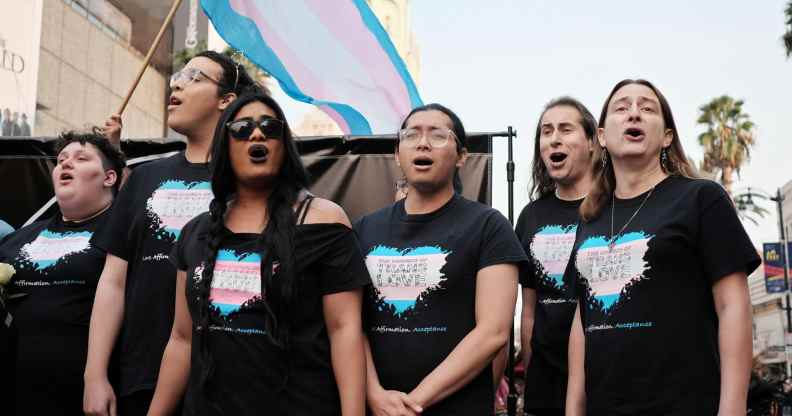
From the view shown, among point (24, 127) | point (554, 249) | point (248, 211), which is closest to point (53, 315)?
point (248, 211)

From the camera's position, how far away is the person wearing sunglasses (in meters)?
2.79

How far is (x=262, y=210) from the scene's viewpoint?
3.11 m

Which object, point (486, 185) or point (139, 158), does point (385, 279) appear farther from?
point (139, 158)

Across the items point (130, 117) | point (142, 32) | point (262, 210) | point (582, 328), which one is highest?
point (142, 32)

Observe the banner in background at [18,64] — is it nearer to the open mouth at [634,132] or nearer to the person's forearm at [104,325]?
the person's forearm at [104,325]

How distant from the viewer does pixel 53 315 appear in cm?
395

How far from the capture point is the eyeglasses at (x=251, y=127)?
121 inches

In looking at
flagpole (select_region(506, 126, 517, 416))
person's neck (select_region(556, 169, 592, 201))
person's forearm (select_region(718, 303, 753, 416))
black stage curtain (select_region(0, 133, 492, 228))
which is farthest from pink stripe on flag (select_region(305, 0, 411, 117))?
person's forearm (select_region(718, 303, 753, 416))

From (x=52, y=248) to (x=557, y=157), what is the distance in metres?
2.68

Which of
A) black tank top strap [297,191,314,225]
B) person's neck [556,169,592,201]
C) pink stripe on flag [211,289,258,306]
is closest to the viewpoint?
pink stripe on flag [211,289,258,306]

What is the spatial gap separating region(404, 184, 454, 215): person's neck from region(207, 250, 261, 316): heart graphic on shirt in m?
0.91

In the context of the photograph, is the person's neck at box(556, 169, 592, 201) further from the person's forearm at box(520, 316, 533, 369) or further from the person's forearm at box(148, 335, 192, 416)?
the person's forearm at box(148, 335, 192, 416)

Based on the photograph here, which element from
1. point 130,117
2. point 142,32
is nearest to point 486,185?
point 130,117

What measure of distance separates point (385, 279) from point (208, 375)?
0.87m
